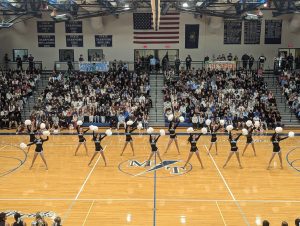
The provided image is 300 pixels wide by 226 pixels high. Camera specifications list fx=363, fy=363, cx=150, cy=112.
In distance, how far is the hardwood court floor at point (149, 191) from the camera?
38.2 ft

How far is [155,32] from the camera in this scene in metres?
33.0

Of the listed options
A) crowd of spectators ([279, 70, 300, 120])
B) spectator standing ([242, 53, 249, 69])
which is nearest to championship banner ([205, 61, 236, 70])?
spectator standing ([242, 53, 249, 69])

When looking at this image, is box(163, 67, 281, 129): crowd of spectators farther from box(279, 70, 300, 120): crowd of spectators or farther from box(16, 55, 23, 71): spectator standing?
box(16, 55, 23, 71): spectator standing

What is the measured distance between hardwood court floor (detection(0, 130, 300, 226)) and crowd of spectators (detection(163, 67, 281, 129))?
20.2 feet

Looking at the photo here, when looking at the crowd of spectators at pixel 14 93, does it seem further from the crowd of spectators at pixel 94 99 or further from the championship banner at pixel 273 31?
the championship banner at pixel 273 31

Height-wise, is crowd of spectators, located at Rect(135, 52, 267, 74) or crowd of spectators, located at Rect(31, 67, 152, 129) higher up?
crowd of spectators, located at Rect(135, 52, 267, 74)

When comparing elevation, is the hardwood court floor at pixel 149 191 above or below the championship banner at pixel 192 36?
below

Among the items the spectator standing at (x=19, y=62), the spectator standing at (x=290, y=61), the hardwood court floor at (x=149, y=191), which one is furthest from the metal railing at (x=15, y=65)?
the spectator standing at (x=290, y=61)

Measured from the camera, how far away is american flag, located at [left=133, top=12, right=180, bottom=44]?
108ft

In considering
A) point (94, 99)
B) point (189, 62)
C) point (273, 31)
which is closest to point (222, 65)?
point (189, 62)

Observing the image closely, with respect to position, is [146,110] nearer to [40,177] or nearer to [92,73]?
[92,73]

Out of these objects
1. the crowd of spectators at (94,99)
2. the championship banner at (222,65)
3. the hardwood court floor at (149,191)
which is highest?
the championship banner at (222,65)

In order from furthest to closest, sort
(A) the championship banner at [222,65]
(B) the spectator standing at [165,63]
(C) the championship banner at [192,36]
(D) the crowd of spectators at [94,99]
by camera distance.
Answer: (C) the championship banner at [192,36], (B) the spectator standing at [165,63], (A) the championship banner at [222,65], (D) the crowd of spectators at [94,99]

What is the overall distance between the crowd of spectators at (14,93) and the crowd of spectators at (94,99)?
1278 mm
